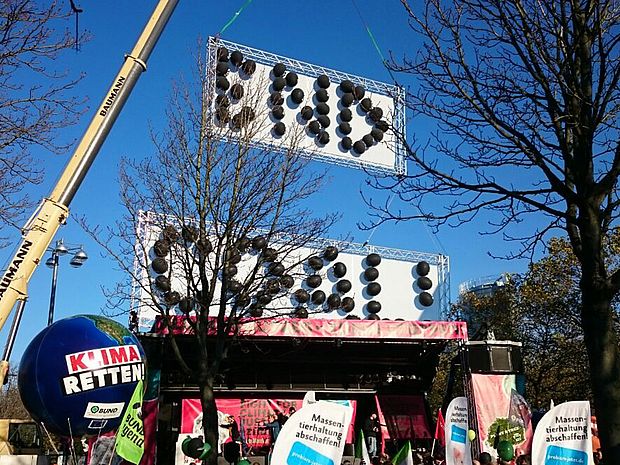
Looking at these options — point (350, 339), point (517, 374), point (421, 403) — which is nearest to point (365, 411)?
point (421, 403)

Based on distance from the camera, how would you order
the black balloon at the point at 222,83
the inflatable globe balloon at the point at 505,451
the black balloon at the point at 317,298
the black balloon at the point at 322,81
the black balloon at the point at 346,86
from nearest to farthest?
the inflatable globe balloon at the point at 505,451, the black balloon at the point at 222,83, the black balloon at the point at 317,298, the black balloon at the point at 322,81, the black balloon at the point at 346,86

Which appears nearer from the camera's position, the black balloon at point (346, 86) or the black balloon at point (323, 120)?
the black balloon at point (323, 120)

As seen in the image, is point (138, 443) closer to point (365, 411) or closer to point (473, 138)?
point (473, 138)

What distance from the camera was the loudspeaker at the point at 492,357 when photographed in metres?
16.6

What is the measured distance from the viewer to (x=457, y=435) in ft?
32.9

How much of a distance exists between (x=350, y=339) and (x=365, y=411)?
368 cm

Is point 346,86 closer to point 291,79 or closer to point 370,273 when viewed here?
point 291,79

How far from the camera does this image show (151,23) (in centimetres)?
1140

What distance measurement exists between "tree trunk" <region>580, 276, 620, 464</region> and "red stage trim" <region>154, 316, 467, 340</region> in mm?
11532

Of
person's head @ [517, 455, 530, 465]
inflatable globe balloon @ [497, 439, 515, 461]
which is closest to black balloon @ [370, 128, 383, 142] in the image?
person's head @ [517, 455, 530, 465]

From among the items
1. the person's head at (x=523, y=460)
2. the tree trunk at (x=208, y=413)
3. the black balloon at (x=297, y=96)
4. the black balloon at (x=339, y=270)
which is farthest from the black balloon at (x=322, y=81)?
the person's head at (x=523, y=460)

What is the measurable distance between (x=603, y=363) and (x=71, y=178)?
25.0 feet

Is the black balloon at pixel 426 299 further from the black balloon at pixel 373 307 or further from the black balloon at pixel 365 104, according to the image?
the black balloon at pixel 365 104

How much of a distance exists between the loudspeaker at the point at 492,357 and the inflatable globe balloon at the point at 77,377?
997cm
